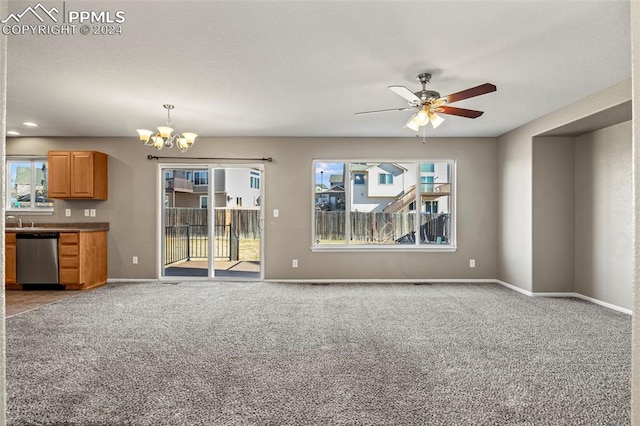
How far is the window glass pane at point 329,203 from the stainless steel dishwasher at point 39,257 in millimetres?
3933

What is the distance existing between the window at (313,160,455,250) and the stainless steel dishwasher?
13.1 ft

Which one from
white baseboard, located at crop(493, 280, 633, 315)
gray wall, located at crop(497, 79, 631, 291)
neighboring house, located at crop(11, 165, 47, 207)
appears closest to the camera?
→ white baseboard, located at crop(493, 280, 633, 315)

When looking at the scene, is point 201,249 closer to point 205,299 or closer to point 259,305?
point 205,299

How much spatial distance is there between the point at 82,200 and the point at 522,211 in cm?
691

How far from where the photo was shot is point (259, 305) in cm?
439

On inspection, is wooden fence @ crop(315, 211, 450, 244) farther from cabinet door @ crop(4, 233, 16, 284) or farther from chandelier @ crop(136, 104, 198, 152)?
cabinet door @ crop(4, 233, 16, 284)

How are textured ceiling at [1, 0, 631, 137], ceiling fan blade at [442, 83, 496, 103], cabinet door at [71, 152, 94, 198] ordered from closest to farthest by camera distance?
textured ceiling at [1, 0, 631, 137]
ceiling fan blade at [442, 83, 496, 103]
cabinet door at [71, 152, 94, 198]

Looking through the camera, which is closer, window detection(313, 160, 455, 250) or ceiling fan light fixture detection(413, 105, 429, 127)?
ceiling fan light fixture detection(413, 105, 429, 127)

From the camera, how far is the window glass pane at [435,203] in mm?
6059

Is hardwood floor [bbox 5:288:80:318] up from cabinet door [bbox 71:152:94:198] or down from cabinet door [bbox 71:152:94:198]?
down

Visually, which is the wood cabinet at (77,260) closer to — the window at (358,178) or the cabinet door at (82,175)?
the cabinet door at (82,175)

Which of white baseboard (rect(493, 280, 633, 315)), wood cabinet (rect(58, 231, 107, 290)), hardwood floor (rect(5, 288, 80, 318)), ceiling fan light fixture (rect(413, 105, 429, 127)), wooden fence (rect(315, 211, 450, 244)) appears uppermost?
ceiling fan light fixture (rect(413, 105, 429, 127))

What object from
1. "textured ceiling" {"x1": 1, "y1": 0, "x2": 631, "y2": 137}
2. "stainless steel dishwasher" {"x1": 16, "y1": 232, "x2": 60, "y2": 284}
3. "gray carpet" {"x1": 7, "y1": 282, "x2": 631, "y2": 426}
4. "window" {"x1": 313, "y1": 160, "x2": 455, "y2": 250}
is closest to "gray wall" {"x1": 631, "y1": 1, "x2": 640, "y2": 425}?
"gray carpet" {"x1": 7, "y1": 282, "x2": 631, "y2": 426}

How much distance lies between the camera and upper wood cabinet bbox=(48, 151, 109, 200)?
5566mm
